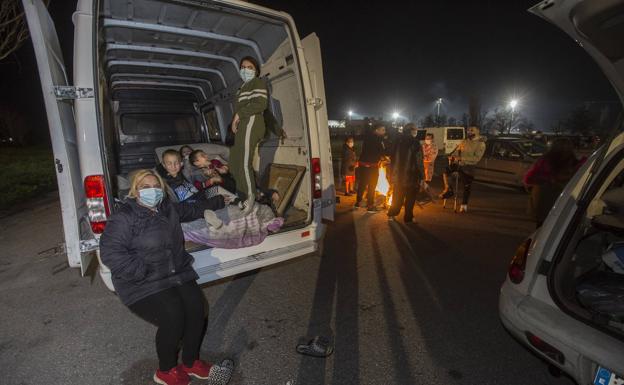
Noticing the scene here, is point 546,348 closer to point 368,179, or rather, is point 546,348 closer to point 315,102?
point 315,102

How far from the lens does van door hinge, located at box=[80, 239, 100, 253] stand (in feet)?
8.28

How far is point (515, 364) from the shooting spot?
2322mm

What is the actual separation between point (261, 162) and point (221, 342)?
10.1ft

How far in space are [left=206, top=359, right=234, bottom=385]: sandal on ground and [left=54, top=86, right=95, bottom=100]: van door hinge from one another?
2181mm

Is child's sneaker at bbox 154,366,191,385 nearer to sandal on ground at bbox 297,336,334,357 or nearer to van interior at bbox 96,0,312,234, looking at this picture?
sandal on ground at bbox 297,336,334,357

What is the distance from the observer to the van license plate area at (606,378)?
1.54 meters

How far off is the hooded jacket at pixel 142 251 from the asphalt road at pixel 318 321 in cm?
70

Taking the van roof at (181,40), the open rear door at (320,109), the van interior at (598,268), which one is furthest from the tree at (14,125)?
the van interior at (598,268)

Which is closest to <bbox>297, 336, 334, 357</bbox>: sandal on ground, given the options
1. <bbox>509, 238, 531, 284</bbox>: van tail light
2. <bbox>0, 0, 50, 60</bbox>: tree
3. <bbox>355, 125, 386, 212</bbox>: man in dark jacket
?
<bbox>509, 238, 531, 284</bbox>: van tail light

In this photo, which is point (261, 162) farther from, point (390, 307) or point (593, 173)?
point (593, 173)

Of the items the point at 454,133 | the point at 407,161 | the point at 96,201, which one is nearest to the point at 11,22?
the point at 96,201

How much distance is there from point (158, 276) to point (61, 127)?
4.61 ft

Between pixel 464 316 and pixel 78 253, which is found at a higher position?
pixel 78 253

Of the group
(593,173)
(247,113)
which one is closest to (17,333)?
(247,113)
